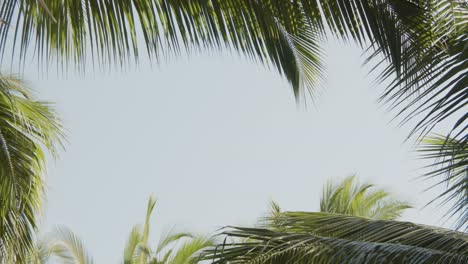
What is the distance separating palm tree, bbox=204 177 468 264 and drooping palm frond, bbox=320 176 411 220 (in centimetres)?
782

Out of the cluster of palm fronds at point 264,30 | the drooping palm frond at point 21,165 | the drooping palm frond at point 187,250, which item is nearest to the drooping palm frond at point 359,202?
the drooping palm frond at point 187,250

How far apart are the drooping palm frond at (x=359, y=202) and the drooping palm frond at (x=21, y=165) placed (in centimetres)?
696

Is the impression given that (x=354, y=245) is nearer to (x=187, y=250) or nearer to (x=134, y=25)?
(x=134, y=25)

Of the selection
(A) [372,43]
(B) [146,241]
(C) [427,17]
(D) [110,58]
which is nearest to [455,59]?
(C) [427,17]

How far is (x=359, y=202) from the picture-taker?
13539mm

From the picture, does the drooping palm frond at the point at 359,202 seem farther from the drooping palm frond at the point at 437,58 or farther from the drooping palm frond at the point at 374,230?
the drooping palm frond at the point at 437,58

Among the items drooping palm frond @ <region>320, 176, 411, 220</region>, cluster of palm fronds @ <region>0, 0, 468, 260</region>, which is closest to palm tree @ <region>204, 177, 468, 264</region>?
cluster of palm fronds @ <region>0, 0, 468, 260</region>

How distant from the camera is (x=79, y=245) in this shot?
560 inches

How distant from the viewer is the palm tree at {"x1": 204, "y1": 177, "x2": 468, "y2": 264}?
4.56 metres

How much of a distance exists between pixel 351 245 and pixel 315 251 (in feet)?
0.77

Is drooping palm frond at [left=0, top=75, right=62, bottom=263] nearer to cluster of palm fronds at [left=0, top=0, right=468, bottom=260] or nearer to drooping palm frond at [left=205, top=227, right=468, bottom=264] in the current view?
drooping palm frond at [left=205, top=227, right=468, bottom=264]

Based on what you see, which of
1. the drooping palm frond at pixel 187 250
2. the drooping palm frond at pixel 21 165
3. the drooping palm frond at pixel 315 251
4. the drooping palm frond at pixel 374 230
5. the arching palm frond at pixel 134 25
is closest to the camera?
the arching palm frond at pixel 134 25

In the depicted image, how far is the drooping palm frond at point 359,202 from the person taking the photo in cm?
1333

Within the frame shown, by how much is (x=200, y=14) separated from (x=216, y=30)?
95 mm
